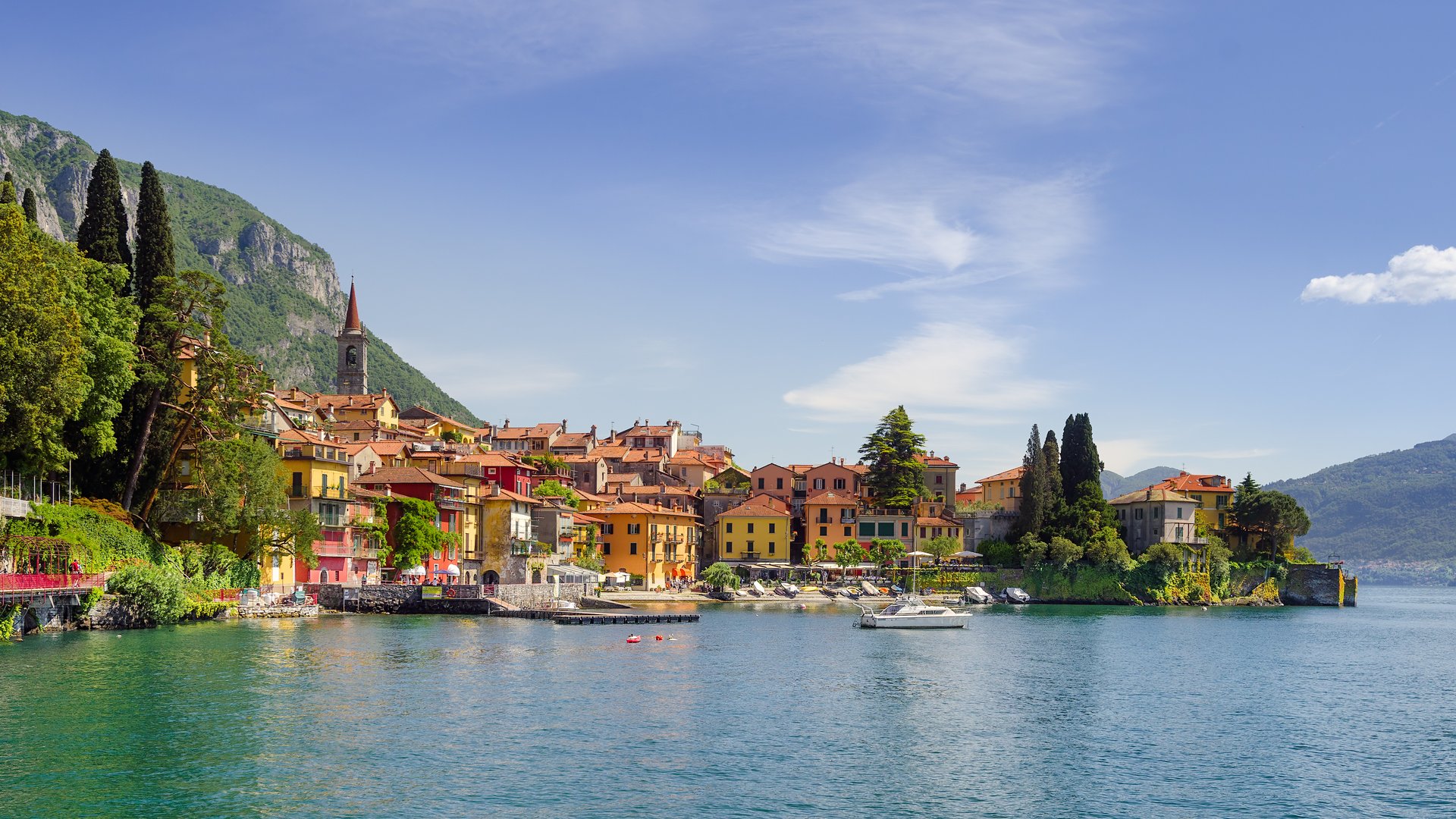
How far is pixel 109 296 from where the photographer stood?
56094 millimetres

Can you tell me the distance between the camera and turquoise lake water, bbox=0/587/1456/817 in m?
26.4

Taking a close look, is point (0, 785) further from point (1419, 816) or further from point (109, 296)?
point (109, 296)

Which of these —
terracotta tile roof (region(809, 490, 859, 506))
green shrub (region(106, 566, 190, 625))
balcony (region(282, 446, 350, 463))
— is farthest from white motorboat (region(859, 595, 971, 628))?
terracotta tile roof (region(809, 490, 859, 506))

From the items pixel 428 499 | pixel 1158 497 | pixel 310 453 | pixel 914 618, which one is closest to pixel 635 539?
pixel 428 499

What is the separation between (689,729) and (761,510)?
8298 centimetres

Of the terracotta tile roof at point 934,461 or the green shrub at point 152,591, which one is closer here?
the green shrub at point 152,591

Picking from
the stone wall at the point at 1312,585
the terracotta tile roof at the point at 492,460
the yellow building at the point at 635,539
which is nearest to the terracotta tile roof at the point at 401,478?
the terracotta tile roof at the point at 492,460

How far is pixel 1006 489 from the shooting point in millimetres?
124875

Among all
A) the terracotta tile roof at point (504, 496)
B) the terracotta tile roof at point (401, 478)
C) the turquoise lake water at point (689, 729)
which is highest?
the terracotta tile roof at point (401, 478)

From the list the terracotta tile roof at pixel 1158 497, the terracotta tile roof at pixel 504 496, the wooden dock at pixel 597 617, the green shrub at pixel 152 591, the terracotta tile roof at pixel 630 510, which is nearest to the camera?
the green shrub at pixel 152 591

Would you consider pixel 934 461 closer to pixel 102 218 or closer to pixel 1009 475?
pixel 1009 475

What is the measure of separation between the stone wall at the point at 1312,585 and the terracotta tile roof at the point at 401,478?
7582 cm

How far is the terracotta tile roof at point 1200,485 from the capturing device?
115250 millimetres

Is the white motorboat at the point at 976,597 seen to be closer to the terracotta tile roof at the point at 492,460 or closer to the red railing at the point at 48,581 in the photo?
the terracotta tile roof at the point at 492,460
